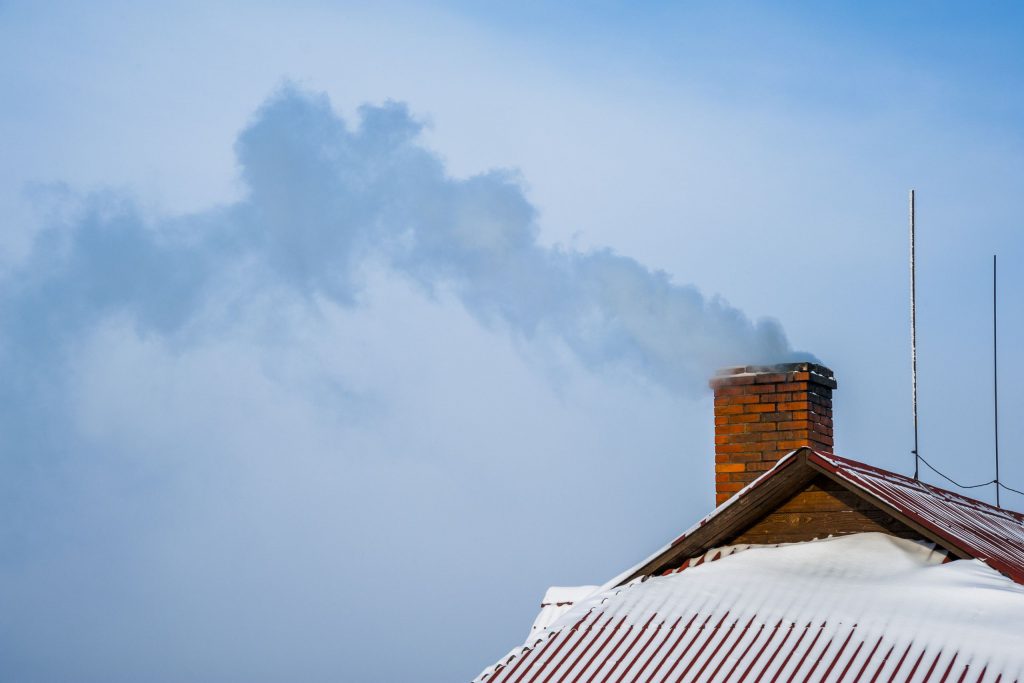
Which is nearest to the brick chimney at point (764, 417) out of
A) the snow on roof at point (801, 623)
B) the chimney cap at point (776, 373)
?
the chimney cap at point (776, 373)

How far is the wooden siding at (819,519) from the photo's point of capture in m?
9.41

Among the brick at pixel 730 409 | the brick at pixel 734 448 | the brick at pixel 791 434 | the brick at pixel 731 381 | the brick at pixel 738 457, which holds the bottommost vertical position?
the brick at pixel 738 457

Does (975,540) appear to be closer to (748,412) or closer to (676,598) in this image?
(676,598)

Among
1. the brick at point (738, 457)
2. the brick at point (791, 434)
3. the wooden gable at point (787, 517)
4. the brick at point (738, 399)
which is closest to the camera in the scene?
the wooden gable at point (787, 517)

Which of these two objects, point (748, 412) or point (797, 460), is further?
point (748, 412)

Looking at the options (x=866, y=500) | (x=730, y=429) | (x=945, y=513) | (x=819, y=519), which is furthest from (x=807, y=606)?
(x=730, y=429)

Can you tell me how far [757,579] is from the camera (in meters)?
9.23

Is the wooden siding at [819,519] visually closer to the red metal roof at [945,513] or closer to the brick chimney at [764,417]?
the red metal roof at [945,513]

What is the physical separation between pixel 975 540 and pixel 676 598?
2008 millimetres

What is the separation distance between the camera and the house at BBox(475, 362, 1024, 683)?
802 centimetres

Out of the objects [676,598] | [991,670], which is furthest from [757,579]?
[991,670]

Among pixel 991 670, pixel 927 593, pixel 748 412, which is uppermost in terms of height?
pixel 748 412

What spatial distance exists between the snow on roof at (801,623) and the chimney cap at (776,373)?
2.87m

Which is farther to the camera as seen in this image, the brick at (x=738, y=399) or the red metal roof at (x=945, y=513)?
the brick at (x=738, y=399)
